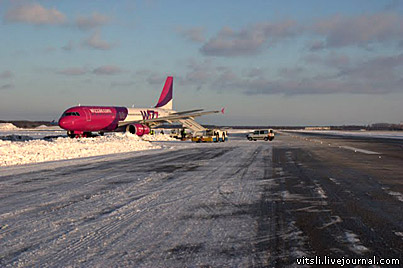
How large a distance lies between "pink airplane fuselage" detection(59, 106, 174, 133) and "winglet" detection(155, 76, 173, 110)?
1085 centimetres

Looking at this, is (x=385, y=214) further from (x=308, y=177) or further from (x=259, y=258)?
→ (x=308, y=177)

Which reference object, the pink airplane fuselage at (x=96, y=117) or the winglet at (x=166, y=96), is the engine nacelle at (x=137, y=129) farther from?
the winglet at (x=166, y=96)

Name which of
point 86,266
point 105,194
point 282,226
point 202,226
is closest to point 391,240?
point 282,226

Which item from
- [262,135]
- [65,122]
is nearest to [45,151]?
[65,122]

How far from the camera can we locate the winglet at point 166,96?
58875 millimetres

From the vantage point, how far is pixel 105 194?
9141 mm

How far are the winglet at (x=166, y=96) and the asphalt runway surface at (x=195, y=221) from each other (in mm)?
47422

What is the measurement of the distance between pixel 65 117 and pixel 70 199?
31.0 metres

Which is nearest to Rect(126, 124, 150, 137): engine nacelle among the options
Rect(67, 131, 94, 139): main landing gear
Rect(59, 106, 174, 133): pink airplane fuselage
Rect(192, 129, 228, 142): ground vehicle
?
Rect(59, 106, 174, 133): pink airplane fuselage

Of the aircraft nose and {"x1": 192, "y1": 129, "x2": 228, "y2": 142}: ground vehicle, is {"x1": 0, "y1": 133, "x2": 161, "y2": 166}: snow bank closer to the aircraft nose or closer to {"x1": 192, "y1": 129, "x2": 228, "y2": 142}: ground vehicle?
the aircraft nose

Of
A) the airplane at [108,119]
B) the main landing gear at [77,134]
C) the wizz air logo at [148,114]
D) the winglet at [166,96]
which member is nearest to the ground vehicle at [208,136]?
the airplane at [108,119]

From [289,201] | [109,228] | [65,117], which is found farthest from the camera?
[65,117]

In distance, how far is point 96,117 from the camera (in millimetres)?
39719

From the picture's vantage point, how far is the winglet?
193ft
